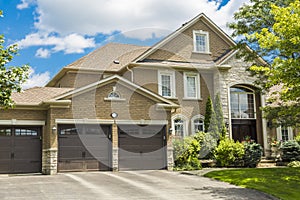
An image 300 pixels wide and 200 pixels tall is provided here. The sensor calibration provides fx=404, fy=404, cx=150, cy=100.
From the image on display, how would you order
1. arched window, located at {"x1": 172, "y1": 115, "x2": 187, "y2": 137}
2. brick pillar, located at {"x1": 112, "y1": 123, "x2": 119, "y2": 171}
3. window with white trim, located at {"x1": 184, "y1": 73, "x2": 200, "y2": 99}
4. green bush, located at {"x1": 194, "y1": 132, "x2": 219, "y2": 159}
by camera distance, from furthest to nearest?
window with white trim, located at {"x1": 184, "y1": 73, "x2": 200, "y2": 99}, arched window, located at {"x1": 172, "y1": 115, "x2": 187, "y2": 137}, green bush, located at {"x1": 194, "y1": 132, "x2": 219, "y2": 159}, brick pillar, located at {"x1": 112, "y1": 123, "x2": 119, "y2": 171}

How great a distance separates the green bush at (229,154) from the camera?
2245 centimetres

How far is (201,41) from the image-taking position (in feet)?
89.8

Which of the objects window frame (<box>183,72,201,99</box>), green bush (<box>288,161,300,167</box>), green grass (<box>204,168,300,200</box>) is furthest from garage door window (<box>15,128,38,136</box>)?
green bush (<box>288,161,300,167</box>)

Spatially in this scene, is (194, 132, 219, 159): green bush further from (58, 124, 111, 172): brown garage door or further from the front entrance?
(58, 124, 111, 172): brown garage door

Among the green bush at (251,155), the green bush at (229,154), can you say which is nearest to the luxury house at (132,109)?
the green bush at (251,155)

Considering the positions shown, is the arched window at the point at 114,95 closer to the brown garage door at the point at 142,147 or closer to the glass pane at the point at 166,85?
the brown garage door at the point at 142,147

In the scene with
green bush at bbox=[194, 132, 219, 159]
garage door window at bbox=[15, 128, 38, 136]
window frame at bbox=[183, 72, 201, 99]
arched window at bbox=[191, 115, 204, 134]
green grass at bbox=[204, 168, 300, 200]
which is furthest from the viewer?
window frame at bbox=[183, 72, 201, 99]

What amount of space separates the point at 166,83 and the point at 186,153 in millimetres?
5541

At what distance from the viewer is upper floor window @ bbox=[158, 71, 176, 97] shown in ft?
82.5

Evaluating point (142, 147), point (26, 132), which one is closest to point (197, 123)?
point (142, 147)

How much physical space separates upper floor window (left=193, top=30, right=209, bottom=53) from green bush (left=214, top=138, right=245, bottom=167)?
23.6ft

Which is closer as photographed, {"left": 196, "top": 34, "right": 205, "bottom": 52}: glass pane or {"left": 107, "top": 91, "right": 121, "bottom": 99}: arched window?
{"left": 107, "top": 91, "right": 121, "bottom": 99}: arched window

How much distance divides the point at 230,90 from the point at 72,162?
38.1 feet

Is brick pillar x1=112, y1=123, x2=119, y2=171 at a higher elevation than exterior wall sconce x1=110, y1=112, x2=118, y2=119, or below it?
below
